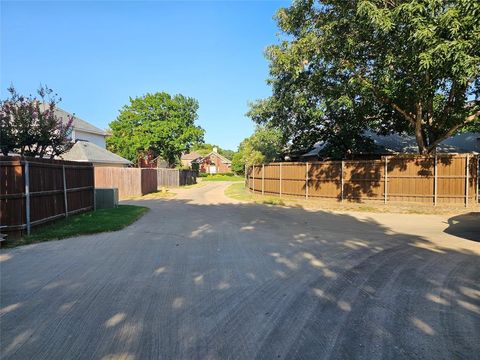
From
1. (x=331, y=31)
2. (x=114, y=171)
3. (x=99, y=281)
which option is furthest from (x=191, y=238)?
(x=114, y=171)

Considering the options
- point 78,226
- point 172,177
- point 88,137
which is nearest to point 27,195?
point 78,226

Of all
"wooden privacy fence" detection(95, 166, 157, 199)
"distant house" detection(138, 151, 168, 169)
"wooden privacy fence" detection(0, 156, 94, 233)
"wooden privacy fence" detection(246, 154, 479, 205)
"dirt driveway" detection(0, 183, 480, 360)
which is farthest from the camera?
"distant house" detection(138, 151, 168, 169)

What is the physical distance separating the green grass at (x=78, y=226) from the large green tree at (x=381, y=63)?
30.4ft

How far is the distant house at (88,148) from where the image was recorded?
29.2m

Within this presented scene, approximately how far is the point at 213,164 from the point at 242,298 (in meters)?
83.7

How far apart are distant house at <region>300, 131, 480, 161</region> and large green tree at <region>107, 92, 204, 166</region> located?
2449 cm

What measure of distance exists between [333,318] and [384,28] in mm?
10717

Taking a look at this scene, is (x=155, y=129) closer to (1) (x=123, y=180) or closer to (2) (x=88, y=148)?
(2) (x=88, y=148)

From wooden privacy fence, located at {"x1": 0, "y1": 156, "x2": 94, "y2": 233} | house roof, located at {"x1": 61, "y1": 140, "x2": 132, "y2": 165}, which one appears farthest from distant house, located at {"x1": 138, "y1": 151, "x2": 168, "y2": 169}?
wooden privacy fence, located at {"x1": 0, "y1": 156, "x2": 94, "y2": 233}

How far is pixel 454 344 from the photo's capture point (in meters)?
3.68

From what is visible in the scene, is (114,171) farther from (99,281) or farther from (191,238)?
(99,281)

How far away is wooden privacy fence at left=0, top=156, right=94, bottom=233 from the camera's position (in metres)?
9.17

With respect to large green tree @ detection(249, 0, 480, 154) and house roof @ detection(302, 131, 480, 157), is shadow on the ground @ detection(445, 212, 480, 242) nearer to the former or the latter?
large green tree @ detection(249, 0, 480, 154)

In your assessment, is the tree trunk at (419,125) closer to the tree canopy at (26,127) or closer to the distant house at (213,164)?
the tree canopy at (26,127)
